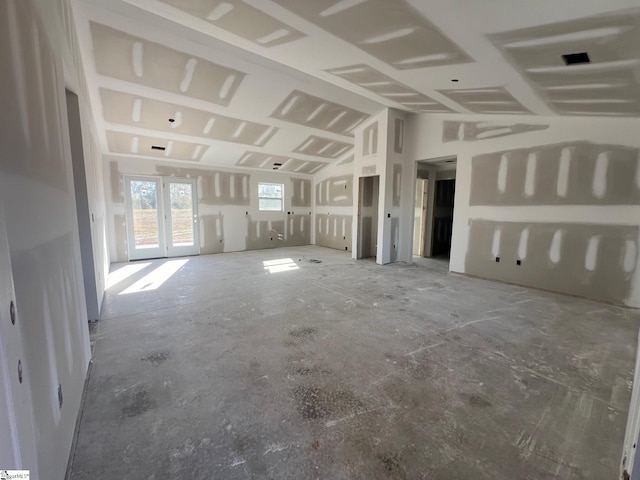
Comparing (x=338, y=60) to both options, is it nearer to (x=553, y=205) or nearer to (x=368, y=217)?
(x=553, y=205)

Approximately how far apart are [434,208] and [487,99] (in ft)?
12.5

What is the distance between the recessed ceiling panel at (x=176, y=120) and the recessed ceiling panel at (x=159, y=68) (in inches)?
20.7

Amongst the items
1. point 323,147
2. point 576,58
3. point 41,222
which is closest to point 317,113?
point 323,147

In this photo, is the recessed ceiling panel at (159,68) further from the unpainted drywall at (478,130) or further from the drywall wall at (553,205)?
the drywall wall at (553,205)

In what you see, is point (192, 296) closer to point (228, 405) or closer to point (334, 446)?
point (228, 405)

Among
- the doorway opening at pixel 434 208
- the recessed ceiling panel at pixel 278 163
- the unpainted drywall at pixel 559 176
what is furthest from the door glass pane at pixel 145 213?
the unpainted drywall at pixel 559 176

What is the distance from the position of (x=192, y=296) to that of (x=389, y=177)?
468 centimetres

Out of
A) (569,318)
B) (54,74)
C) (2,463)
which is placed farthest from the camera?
(569,318)

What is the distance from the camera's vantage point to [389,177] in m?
6.36

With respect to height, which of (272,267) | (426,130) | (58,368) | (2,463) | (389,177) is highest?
(426,130)

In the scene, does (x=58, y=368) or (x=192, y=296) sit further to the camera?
(x=192, y=296)

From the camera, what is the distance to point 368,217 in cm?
759

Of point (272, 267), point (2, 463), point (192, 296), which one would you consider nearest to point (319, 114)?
point (272, 267)

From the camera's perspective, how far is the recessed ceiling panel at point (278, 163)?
7.40 metres
